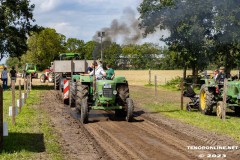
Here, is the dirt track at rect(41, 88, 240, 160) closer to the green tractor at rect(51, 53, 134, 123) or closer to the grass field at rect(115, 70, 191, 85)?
the green tractor at rect(51, 53, 134, 123)

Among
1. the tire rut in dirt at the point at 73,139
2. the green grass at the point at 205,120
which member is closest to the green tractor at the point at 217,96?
the green grass at the point at 205,120

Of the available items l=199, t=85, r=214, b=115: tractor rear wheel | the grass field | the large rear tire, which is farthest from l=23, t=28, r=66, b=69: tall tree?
the large rear tire

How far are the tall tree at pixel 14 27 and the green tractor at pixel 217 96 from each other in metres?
17.4

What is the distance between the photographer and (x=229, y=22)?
2344cm

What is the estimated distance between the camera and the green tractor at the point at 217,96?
1384cm

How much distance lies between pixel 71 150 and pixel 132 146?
54.8 inches

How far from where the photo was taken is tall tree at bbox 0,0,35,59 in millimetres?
28031

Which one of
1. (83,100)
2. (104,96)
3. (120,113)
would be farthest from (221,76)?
(83,100)

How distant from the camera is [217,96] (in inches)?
587

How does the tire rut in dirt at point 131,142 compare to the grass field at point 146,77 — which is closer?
the tire rut in dirt at point 131,142

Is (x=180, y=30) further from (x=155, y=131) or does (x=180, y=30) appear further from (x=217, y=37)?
(x=155, y=131)

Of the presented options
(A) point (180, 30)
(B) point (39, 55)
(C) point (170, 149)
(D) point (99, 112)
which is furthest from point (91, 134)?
(B) point (39, 55)

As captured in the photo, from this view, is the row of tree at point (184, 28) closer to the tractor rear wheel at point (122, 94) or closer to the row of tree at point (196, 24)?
the row of tree at point (196, 24)

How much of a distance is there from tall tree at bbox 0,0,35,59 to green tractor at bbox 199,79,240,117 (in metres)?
17.4
